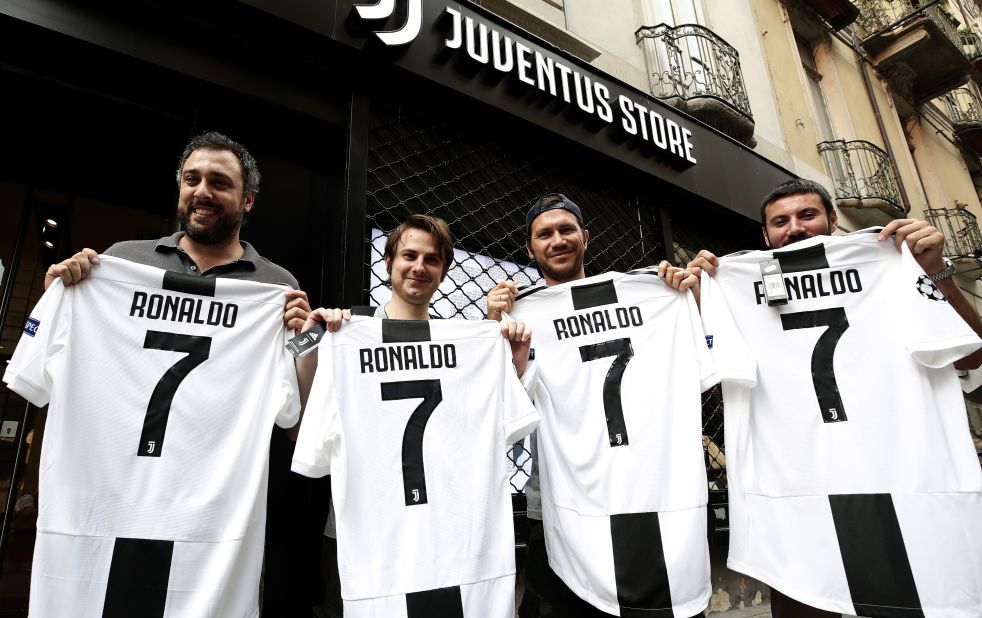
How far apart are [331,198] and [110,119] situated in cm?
122

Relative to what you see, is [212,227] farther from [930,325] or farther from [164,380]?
[930,325]

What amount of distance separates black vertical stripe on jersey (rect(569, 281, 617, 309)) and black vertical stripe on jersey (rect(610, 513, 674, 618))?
88cm

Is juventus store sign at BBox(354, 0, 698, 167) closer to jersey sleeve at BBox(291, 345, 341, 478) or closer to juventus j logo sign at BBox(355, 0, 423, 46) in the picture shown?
juventus j logo sign at BBox(355, 0, 423, 46)

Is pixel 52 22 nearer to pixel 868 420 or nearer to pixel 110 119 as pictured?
pixel 110 119

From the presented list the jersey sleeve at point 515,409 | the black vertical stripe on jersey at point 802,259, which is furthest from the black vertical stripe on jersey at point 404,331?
the black vertical stripe on jersey at point 802,259

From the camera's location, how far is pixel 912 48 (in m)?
9.62

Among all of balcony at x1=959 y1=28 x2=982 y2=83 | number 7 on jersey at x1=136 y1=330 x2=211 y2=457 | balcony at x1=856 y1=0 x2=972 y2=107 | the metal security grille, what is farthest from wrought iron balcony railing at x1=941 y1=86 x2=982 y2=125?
number 7 on jersey at x1=136 y1=330 x2=211 y2=457

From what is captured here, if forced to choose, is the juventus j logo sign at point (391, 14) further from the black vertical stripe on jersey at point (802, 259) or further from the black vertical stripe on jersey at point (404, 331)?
the black vertical stripe on jersey at point (802, 259)

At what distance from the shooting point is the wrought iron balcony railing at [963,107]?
11.7 metres

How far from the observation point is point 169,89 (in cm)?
273

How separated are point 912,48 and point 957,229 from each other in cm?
356

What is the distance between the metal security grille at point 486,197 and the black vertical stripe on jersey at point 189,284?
1.12 metres

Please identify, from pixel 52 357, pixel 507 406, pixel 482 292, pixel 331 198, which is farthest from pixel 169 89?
pixel 507 406

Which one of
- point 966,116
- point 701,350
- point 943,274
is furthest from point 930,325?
point 966,116
